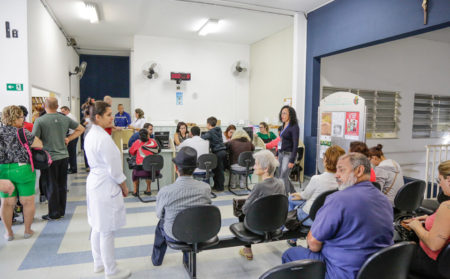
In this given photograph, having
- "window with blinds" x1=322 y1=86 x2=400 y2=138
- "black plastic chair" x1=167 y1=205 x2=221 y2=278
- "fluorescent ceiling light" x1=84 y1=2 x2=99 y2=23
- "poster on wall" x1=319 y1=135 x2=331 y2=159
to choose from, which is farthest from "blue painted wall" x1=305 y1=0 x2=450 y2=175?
"fluorescent ceiling light" x1=84 y1=2 x2=99 y2=23

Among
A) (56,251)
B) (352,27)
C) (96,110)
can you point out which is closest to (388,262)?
(96,110)

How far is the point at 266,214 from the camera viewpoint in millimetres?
2424

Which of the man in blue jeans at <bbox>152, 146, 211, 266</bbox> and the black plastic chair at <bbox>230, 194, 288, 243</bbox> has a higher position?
the man in blue jeans at <bbox>152, 146, 211, 266</bbox>

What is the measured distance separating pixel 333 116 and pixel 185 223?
13.1ft

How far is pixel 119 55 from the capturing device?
1198 centimetres

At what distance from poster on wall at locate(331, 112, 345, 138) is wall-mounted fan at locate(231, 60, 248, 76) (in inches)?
174

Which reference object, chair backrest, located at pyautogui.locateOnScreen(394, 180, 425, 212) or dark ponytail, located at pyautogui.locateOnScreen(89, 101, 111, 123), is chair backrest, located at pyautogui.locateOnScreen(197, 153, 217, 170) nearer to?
dark ponytail, located at pyautogui.locateOnScreen(89, 101, 111, 123)

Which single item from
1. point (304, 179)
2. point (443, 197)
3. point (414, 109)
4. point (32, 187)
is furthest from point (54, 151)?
point (414, 109)

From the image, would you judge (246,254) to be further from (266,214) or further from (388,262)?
(388,262)

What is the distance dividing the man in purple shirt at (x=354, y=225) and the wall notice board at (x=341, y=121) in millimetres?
3267

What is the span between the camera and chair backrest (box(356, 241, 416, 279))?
1.49m

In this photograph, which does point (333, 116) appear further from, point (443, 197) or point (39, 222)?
point (39, 222)

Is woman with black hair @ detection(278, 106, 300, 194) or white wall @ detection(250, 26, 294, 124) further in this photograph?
white wall @ detection(250, 26, 294, 124)

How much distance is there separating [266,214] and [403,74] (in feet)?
24.1
